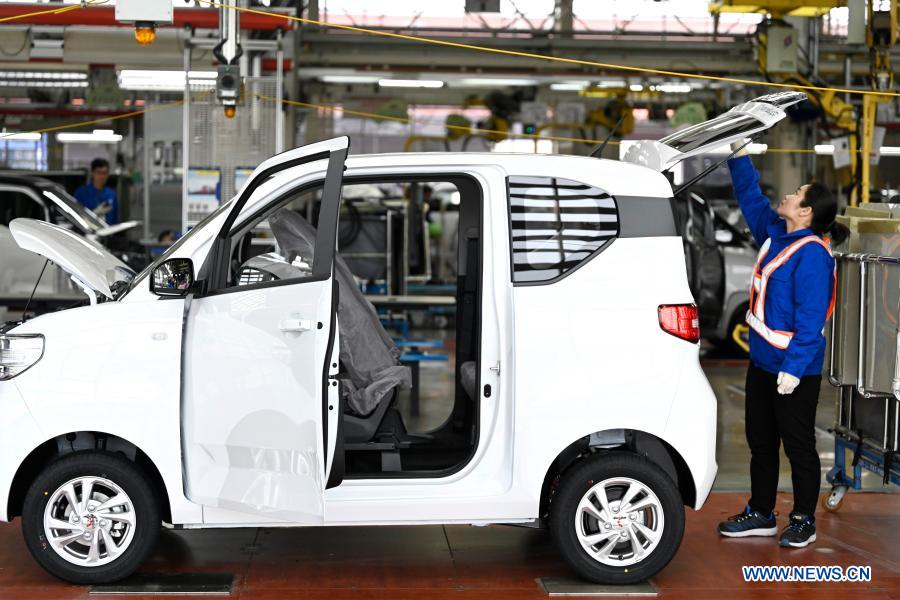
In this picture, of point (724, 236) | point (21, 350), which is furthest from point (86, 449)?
point (724, 236)

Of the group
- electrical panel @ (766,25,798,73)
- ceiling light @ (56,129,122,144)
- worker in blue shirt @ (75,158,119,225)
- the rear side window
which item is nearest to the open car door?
the rear side window

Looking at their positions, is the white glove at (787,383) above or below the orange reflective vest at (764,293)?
below

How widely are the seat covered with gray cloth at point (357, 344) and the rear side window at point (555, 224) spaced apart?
818 mm

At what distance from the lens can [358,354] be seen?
5.02 meters

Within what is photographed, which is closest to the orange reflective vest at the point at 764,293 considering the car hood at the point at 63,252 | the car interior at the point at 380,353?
the car interior at the point at 380,353

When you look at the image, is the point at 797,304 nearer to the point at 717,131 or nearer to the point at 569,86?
the point at 717,131

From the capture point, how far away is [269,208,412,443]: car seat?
15.9 feet

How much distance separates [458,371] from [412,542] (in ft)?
2.92

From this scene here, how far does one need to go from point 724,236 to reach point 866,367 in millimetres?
7572

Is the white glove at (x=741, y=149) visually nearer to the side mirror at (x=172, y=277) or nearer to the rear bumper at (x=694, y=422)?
the rear bumper at (x=694, y=422)

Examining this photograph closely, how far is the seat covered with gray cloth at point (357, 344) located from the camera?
16.0 feet

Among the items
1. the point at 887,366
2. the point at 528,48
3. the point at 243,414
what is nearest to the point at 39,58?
the point at 528,48

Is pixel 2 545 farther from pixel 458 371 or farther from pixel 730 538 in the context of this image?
pixel 730 538

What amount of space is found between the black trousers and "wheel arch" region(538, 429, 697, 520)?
811 mm
